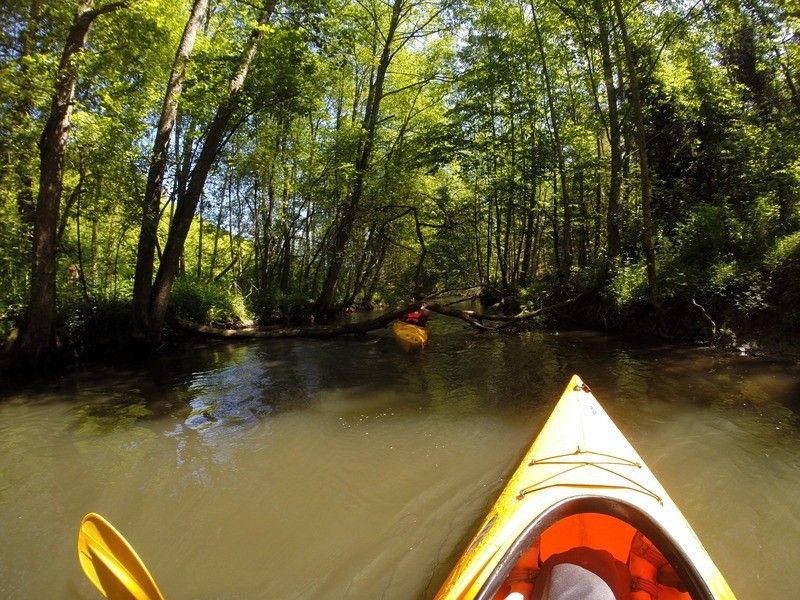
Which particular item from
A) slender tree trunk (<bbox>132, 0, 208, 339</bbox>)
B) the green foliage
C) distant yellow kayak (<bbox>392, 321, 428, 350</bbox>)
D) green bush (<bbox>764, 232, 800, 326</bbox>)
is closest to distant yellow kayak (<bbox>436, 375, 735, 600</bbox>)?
distant yellow kayak (<bbox>392, 321, 428, 350</bbox>)

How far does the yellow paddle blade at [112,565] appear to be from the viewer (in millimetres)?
2188

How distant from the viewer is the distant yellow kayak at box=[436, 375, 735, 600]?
200 centimetres

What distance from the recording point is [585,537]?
2.99m

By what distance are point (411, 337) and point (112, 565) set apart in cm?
774

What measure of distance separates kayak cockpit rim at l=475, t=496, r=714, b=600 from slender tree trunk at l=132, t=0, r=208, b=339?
27.8 ft

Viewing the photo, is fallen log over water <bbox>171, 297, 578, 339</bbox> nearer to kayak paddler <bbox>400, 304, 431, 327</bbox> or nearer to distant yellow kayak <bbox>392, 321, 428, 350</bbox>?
kayak paddler <bbox>400, 304, 431, 327</bbox>

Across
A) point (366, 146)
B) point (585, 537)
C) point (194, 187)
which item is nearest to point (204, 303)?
point (194, 187)

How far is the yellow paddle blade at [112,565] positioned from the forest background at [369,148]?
6210mm

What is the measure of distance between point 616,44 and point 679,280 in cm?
526

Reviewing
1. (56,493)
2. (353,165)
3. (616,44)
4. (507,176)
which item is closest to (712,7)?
(616,44)

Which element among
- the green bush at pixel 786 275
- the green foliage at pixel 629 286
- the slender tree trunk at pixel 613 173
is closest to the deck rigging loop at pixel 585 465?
the green bush at pixel 786 275

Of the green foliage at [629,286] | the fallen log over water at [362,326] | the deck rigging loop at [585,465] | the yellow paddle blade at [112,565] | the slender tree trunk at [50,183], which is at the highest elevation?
the slender tree trunk at [50,183]

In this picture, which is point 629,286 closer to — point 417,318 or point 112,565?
point 417,318

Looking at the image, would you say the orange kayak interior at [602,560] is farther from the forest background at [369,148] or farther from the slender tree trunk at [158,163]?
the slender tree trunk at [158,163]
